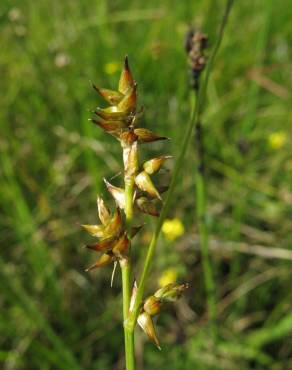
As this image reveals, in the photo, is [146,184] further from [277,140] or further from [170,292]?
[277,140]

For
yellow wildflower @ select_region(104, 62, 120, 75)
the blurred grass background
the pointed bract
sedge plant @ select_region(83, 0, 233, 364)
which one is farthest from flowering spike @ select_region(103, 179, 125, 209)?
yellow wildflower @ select_region(104, 62, 120, 75)

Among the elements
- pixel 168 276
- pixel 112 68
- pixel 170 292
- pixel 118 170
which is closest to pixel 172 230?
pixel 168 276

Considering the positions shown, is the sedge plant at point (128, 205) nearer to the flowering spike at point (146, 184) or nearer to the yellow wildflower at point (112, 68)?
the flowering spike at point (146, 184)

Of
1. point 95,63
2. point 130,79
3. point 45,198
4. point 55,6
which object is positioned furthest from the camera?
point 55,6

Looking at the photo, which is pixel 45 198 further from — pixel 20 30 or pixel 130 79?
pixel 130 79

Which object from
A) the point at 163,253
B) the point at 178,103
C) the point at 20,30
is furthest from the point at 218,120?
the point at 20,30

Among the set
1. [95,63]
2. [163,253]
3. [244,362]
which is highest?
[95,63]

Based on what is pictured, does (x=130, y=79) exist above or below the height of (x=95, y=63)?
above
